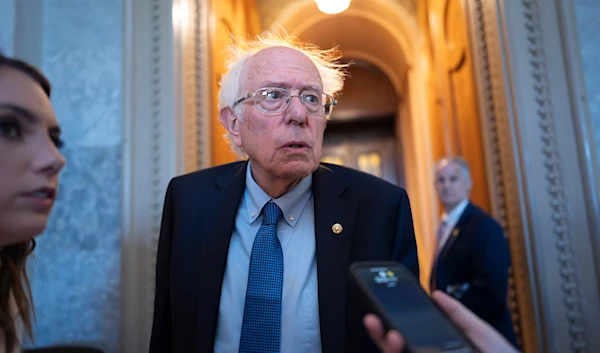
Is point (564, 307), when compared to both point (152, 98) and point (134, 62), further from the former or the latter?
point (134, 62)

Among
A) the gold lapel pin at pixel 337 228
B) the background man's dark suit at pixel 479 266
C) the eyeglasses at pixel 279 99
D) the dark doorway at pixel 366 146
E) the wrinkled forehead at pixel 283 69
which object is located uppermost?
the dark doorway at pixel 366 146

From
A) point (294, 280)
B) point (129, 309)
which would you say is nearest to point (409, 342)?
point (294, 280)

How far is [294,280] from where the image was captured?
127cm

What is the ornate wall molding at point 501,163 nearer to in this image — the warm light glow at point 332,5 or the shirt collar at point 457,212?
the shirt collar at point 457,212

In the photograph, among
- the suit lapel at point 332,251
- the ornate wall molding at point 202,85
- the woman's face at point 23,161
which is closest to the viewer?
the woman's face at point 23,161

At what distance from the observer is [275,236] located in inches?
52.3

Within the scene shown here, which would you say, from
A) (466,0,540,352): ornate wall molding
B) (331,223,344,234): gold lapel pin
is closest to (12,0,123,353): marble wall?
(331,223,344,234): gold lapel pin

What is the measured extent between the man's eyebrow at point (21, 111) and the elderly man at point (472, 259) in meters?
2.15

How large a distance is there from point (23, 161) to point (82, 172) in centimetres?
140

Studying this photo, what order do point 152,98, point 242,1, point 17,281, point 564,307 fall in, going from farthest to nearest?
point 242,1
point 152,98
point 564,307
point 17,281

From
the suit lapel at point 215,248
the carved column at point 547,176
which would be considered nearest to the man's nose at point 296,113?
the suit lapel at point 215,248

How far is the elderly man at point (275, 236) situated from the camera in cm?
122

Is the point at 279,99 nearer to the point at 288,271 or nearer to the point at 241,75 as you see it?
the point at 241,75

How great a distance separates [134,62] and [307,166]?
1441mm
